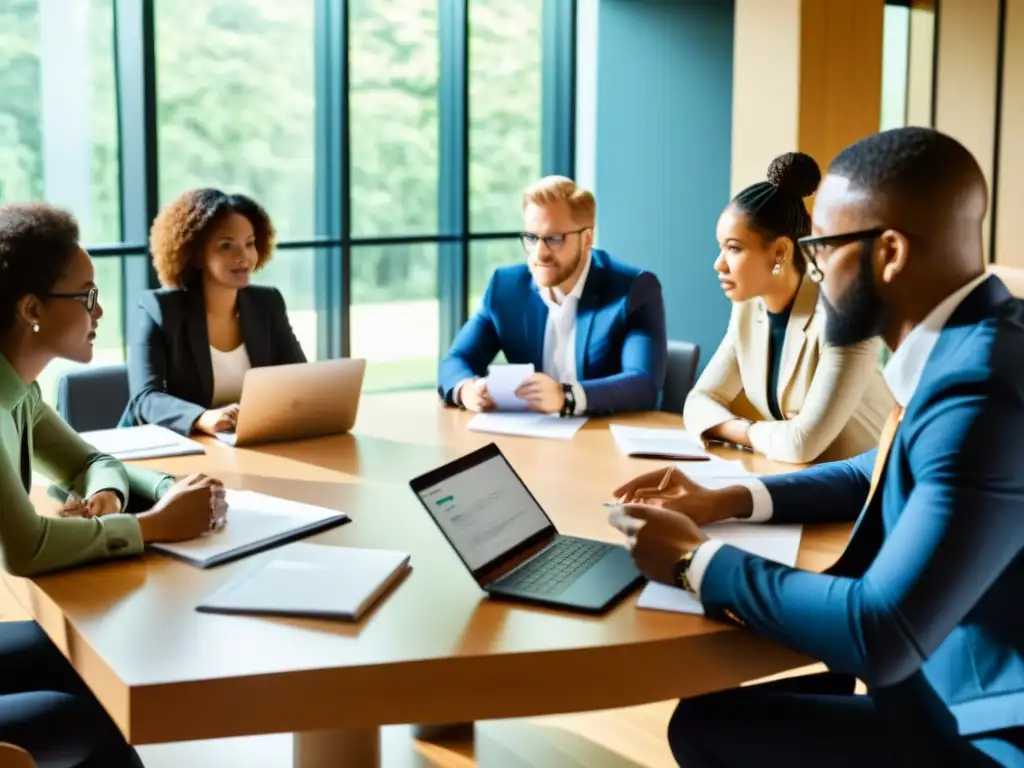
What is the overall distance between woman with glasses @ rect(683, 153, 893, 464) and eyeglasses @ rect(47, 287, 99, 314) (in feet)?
4.67

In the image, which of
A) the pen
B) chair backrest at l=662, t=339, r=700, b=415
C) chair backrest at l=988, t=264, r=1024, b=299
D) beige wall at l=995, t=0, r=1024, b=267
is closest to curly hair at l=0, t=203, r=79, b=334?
the pen

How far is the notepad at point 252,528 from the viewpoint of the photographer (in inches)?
82.4

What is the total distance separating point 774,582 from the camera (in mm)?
1713

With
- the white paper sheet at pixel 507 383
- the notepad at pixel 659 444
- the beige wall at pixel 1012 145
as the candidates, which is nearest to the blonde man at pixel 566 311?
the white paper sheet at pixel 507 383

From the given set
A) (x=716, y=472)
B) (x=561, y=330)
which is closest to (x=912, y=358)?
(x=716, y=472)

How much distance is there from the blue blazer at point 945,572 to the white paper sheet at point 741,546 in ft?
0.24

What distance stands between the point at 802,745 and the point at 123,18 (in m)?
4.62

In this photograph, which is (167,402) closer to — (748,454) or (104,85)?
(748,454)

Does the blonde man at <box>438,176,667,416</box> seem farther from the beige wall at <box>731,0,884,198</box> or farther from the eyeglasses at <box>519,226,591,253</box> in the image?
the beige wall at <box>731,0,884,198</box>

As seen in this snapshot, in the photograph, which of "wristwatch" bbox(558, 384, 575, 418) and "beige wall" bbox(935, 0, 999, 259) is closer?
"wristwatch" bbox(558, 384, 575, 418)

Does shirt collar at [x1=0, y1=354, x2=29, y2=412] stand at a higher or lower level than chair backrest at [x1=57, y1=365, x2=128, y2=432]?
higher

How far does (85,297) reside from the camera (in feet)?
7.64

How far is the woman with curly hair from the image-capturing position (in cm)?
365

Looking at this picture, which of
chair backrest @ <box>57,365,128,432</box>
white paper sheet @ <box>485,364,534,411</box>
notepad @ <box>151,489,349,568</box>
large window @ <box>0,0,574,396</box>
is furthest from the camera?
large window @ <box>0,0,574,396</box>
